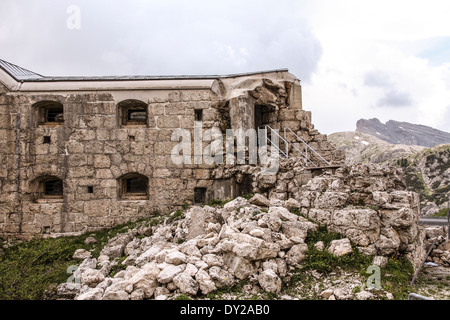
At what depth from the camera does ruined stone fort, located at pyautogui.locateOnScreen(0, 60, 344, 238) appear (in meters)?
8.69

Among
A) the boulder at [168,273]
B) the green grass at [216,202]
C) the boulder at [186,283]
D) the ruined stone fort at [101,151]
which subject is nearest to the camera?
the boulder at [186,283]

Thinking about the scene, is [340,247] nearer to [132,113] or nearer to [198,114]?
[198,114]

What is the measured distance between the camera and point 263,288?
14.8ft

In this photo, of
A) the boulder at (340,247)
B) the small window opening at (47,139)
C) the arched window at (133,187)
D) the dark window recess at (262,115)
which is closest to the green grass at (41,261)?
the arched window at (133,187)

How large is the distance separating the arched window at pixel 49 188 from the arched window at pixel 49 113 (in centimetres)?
179

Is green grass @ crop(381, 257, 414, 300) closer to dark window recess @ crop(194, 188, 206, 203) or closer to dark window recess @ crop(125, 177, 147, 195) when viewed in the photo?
dark window recess @ crop(194, 188, 206, 203)

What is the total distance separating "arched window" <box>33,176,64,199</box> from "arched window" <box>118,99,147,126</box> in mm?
2825

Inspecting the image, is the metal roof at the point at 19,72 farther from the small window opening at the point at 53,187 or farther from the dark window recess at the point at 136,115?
the small window opening at the point at 53,187

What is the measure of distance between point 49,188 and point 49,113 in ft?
8.03

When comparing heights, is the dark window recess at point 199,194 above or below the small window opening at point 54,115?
below

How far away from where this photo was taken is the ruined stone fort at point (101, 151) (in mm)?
8688

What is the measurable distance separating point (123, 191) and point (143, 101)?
2904 mm
